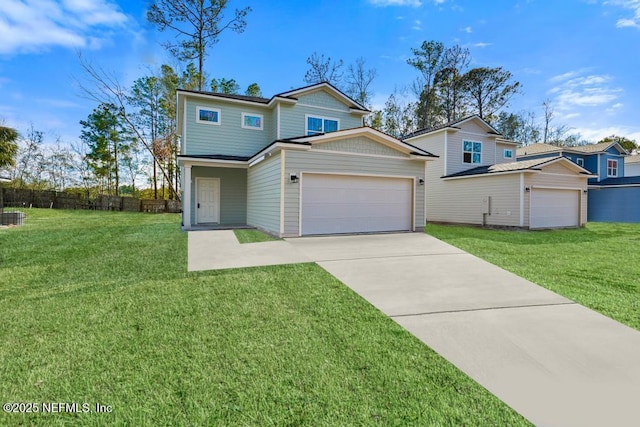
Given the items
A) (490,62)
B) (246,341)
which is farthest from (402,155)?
(490,62)

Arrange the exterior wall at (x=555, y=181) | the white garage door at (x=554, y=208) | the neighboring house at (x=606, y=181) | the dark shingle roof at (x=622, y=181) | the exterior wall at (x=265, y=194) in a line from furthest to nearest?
1. the neighboring house at (x=606, y=181)
2. the dark shingle roof at (x=622, y=181)
3. the white garage door at (x=554, y=208)
4. the exterior wall at (x=555, y=181)
5. the exterior wall at (x=265, y=194)

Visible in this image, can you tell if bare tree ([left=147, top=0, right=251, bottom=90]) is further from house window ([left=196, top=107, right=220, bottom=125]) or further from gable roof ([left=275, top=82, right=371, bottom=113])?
gable roof ([left=275, top=82, right=371, bottom=113])

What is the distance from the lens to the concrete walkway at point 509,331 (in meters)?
2.05

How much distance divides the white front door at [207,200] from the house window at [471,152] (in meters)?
12.7

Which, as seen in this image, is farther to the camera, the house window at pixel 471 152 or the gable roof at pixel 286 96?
the house window at pixel 471 152

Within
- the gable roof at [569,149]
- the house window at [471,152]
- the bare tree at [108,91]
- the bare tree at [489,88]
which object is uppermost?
the bare tree at [489,88]

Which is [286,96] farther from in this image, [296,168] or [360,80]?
[360,80]

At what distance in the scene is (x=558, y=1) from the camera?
11719 millimetres

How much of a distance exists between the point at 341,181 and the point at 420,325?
22.2 feet

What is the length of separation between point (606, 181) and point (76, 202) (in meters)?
36.2

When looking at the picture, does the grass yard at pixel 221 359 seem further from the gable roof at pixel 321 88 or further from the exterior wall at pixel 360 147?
the gable roof at pixel 321 88

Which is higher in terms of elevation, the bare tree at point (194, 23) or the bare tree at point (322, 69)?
the bare tree at point (194, 23)

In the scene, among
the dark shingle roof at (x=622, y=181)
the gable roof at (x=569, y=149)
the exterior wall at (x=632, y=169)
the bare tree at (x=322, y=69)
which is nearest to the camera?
the dark shingle roof at (x=622, y=181)


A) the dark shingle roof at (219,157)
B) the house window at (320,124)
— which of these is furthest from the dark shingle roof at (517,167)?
the dark shingle roof at (219,157)
